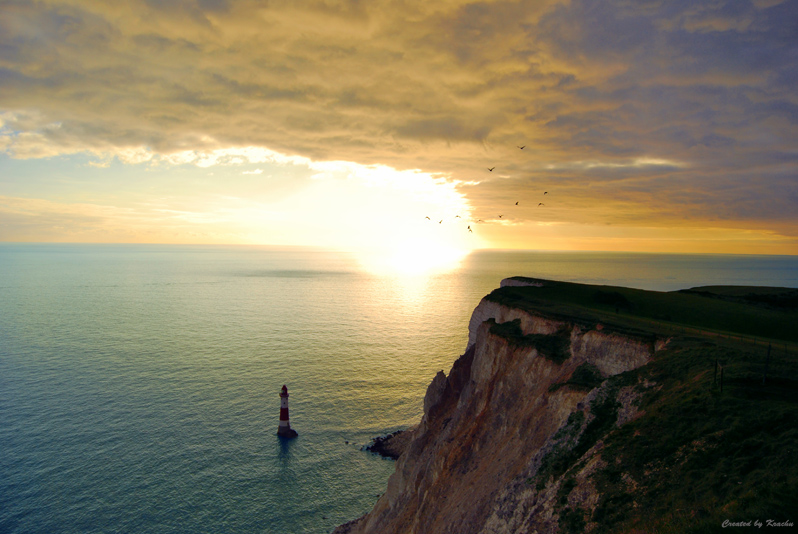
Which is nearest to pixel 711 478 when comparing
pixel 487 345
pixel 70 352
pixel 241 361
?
pixel 487 345

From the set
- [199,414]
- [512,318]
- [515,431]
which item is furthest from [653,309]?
[199,414]

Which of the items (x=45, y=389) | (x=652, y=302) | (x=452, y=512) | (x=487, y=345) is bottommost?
(x=45, y=389)

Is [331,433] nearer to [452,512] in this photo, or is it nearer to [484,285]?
[452,512]

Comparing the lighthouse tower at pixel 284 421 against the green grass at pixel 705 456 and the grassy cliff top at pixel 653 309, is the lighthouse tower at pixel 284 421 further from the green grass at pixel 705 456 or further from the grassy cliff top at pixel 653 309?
the green grass at pixel 705 456

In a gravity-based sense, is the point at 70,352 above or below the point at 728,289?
below

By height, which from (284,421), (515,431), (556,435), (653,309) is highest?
(653,309)

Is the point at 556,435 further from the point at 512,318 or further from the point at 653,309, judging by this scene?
the point at 653,309
